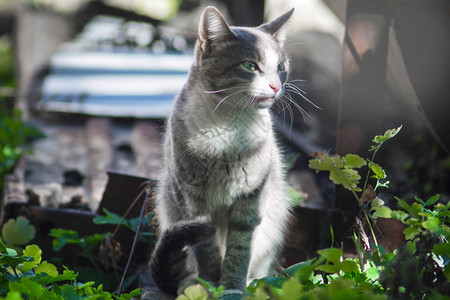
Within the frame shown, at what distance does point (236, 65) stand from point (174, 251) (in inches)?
31.8

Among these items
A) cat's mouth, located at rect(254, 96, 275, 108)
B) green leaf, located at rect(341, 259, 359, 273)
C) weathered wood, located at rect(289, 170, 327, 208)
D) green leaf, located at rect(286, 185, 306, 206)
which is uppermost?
cat's mouth, located at rect(254, 96, 275, 108)

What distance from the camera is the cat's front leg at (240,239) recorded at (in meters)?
2.11

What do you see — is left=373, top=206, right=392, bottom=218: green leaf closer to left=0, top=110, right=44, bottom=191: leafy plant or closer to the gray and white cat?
the gray and white cat

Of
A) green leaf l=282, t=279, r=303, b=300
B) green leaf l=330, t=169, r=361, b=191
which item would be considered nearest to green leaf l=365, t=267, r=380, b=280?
green leaf l=330, t=169, r=361, b=191

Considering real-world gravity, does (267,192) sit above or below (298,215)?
above

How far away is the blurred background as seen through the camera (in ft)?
7.80

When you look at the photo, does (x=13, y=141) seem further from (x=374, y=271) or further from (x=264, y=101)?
(x=374, y=271)

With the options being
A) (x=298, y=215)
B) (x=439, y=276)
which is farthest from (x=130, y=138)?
(x=439, y=276)

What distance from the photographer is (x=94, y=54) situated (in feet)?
19.7

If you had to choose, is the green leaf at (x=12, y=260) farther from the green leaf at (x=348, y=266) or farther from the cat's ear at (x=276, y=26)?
the cat's ear at (x=276, y=26)

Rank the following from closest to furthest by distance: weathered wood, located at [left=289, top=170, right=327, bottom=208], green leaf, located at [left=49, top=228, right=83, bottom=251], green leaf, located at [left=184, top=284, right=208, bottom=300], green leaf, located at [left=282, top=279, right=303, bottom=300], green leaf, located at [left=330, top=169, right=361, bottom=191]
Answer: green leaf, located at [left=282, top=279, right=303, bottom=300], green leaf, located at [left=184, top=284, right=208, bottom=300], green leaf, located at [left=330, top=169, right=361, bottom=191], green leaf, located at [left=49, top=228, right=83, bottom=251], weathered wood, located at [left=289, top=170, right=327, bottom=208]

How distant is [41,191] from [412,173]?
7.98ft

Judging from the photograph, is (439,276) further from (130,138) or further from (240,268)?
(130,138)

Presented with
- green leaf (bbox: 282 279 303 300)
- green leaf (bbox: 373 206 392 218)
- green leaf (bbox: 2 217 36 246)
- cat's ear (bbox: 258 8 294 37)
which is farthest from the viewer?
cat's ear (bbox: 258 8 294 37)
